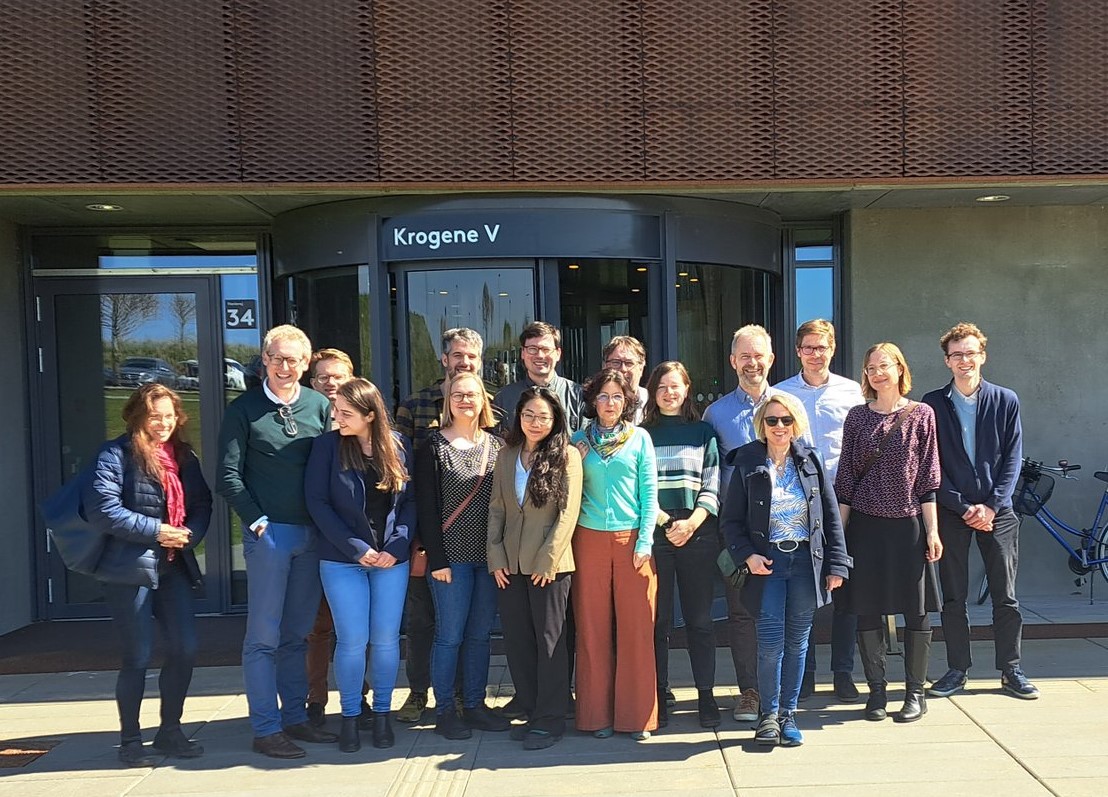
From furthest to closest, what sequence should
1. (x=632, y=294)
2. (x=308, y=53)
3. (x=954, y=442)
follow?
(x=632, y=294), (x=308, y=53), (x=954, y=442)

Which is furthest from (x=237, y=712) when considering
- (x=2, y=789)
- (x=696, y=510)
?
(x=696, y=510)

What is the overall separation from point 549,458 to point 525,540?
40 cm

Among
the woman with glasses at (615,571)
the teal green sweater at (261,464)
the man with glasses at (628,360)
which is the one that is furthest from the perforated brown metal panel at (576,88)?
the teal green sweater at (261,464)

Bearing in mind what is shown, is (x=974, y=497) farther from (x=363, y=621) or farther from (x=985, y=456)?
(x=363, y=621)

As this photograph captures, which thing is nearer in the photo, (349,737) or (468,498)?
(349,737)

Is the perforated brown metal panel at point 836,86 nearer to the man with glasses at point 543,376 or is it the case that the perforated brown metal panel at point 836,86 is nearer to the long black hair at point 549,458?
the man with glasses at point 543,376

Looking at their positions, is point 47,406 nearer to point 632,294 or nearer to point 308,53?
point 308,53

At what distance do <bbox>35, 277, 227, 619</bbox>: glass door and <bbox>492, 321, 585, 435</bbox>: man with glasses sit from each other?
10.4 ft

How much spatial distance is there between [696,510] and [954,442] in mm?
1507

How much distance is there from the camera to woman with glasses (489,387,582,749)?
15.1 ft

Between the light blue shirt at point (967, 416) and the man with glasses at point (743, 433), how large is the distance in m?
1.04

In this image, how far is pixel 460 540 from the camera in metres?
4.78

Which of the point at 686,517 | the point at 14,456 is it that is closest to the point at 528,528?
the point at 686,517

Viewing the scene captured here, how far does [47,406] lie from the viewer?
7.52 meters
